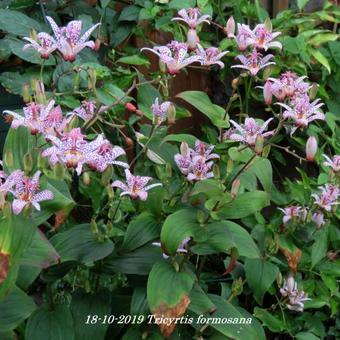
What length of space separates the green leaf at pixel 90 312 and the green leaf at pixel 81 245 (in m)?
0.11

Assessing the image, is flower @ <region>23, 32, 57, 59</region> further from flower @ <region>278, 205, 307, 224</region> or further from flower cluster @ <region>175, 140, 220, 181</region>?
flower @ <region>278, 205, 307, 224</region>

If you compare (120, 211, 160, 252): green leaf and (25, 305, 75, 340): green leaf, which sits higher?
(120, 211, 160, 252): green leaf

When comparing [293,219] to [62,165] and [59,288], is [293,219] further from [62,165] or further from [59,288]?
[62,165]

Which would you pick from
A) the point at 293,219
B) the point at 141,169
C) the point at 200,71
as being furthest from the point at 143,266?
the point at 200,71

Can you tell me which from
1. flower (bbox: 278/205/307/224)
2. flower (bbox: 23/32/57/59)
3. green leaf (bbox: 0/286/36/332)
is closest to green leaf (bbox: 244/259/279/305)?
flower (bbox: 278/205/307/224)

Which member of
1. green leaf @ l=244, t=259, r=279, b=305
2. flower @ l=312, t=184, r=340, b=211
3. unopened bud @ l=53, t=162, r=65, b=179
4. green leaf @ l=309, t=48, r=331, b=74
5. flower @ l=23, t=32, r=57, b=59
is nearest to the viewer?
unopened bud @ l=53, t=162, r=65, b=179

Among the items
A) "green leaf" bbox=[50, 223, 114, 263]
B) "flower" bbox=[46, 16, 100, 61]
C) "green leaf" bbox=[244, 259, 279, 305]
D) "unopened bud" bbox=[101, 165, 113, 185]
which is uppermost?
"flower" bbox=[46, 16, 100, 61]

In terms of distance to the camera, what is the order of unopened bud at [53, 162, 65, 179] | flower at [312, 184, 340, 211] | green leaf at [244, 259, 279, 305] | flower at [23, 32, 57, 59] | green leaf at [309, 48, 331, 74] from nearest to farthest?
unopened bud at [53, 162, 65, 179], flower at [23, 32, 57, 59], green leaf at [244, 259, 279, 305], flower at [312, 184, 340, 211], green leaf at [309, 48, 331, 74]

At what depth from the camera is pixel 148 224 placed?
3.10 feet

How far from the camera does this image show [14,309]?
0.87m

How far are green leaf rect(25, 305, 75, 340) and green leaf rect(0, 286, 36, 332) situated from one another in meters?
0.04

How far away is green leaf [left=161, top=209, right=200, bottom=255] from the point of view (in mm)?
861

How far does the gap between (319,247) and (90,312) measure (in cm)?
71

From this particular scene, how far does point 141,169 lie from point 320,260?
2.15 ft
